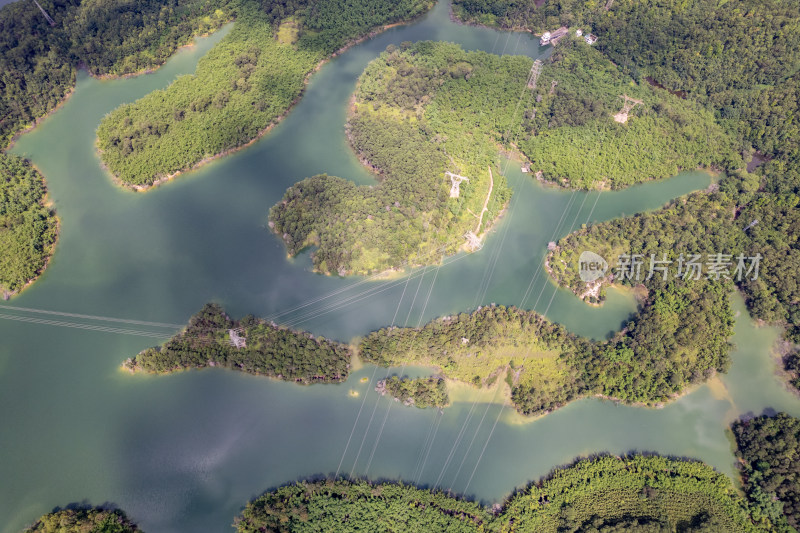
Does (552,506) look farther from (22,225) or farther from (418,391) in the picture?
(22,225)

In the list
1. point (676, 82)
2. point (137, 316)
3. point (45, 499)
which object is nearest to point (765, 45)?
point (676, 82)

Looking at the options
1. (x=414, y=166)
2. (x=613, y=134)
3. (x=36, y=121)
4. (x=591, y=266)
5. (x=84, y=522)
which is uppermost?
(x=613, y=134)

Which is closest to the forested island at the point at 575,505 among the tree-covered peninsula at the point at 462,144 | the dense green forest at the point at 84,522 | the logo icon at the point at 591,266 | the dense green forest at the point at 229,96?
the dense green forest at the point at 84,522

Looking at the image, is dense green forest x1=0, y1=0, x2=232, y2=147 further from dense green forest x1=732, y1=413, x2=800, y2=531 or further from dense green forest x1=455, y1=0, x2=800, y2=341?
dense green forest x1=732, y1=413, x2=800, y2=531

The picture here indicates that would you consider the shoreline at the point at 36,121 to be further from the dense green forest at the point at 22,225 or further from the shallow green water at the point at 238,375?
the dense green forest at the point at 22,225

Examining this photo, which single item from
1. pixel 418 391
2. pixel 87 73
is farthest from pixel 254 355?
pixel 87 73

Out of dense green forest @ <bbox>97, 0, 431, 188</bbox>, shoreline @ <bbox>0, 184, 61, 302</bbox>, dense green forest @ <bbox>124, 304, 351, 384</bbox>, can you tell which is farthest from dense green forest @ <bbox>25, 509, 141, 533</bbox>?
dense green forest @ <bbox>97, 0, 431, 188</bbox>

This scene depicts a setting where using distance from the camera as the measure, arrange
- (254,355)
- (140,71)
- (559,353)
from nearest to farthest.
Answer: (254,355)
(559,353)
(140,71)

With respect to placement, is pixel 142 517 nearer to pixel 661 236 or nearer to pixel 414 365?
pixel 414 365
